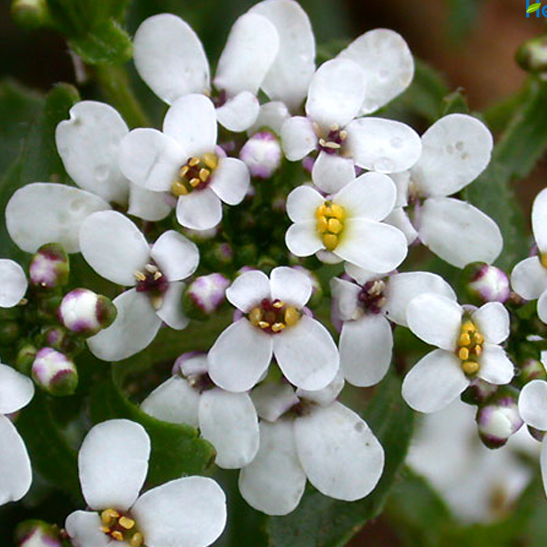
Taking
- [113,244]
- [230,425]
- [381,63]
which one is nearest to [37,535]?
[230,425]

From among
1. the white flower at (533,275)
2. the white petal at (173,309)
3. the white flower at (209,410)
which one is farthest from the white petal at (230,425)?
the white flower at (533,275)

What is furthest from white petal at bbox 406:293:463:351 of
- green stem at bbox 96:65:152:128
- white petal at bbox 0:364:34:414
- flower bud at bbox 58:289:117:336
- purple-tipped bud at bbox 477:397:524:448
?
green stem at bbox 96:65:152:128

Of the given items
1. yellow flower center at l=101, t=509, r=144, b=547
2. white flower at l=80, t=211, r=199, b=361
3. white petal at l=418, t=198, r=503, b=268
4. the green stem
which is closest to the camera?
yellow flower center at l=101, t=509, r=144, b=547

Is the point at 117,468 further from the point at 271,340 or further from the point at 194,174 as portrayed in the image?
the point at 194,174

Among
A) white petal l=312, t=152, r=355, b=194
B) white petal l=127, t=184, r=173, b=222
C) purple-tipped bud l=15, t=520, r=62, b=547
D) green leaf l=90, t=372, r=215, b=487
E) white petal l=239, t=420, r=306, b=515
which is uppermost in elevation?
white petal l=312, t=152, r=355, b=194

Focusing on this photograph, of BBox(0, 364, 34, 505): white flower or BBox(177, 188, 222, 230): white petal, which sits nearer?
BBox(0, 364, 34, 505): white flower

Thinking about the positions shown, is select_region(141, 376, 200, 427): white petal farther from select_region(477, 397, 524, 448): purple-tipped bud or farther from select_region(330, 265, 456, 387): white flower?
select_region(477, 397, 524, 448): purple-tipped bud

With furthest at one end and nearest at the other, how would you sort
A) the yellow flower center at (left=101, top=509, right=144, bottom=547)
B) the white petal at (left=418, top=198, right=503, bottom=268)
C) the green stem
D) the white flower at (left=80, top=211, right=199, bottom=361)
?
the green stem
the white petal at (left=418, top=198, right=503, bottom=268)
the white flower at (left=80, top=211, right=199, bottom=361)
the yellow flower center at (left=101, top=509, right=144, bottom=547)
